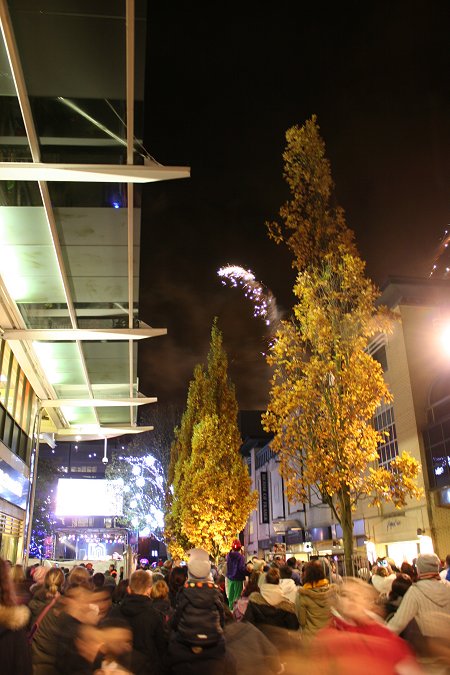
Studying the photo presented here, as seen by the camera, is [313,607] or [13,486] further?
[13,486]

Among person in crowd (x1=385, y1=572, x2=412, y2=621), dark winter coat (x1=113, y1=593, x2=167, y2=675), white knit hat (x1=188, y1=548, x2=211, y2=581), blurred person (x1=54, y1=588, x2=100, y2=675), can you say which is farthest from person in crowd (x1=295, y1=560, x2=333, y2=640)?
blurred person (x1=54, y1=588, x2=100, y2=675)

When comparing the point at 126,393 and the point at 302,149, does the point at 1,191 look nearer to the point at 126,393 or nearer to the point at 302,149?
the point at 302,149

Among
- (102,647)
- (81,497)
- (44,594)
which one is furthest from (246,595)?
(81,497)

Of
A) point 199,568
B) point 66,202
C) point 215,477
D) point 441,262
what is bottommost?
point 199,568

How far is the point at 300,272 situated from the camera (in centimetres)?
1446

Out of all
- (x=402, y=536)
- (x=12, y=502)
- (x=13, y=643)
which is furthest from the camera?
(x=402, y=536)

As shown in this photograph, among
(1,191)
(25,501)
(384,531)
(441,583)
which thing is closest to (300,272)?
(1,191)

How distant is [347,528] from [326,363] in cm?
368

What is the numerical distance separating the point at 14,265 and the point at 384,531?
23572mm

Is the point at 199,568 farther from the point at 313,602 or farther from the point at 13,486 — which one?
the point at 13,486

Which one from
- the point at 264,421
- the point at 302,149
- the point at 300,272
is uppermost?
the point at 302,149

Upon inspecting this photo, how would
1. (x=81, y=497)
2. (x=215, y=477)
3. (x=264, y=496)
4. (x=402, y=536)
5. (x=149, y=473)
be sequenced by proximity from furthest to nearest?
(x=264, y=496) < (x=149, y=473) < (x=81, y=497) < (x=402, y=536) < (x=215, y=477)

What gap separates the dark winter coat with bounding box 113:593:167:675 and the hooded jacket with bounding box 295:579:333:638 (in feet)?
6.13

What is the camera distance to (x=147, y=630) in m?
4.86
